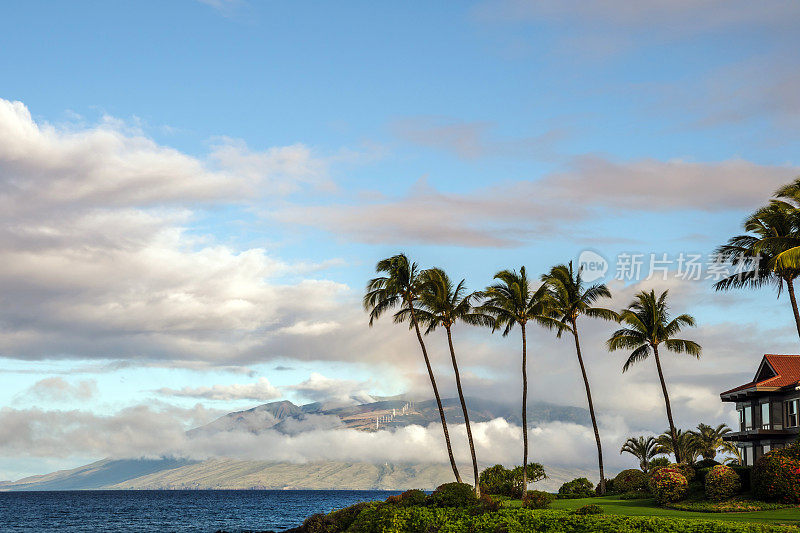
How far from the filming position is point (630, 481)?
57.8 meters

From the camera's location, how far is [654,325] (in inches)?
2496

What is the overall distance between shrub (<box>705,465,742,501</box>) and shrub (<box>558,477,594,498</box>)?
20505mm

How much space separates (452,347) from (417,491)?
19362mm

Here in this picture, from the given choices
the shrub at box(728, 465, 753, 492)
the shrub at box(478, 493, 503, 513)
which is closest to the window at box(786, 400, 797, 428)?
the shrub at box(728, 465, 753, 492)

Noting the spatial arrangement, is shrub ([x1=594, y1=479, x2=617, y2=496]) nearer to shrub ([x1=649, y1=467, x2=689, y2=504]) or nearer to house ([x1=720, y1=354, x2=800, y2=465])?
house ([x1=720, y1=354, x2=800, y2=465])

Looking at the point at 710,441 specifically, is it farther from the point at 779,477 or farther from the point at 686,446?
the point at 779,477

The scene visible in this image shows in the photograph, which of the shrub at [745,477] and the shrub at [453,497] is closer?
the shrub at [453,497]

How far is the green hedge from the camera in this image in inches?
1125

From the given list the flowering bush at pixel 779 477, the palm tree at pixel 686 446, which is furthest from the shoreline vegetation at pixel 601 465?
the palm tree at pixel 686 446

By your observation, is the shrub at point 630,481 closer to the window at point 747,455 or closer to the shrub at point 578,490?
the shrub at point 578,490

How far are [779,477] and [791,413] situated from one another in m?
23.8

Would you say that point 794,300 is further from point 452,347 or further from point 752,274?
point 452,347

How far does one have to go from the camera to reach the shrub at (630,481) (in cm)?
5662

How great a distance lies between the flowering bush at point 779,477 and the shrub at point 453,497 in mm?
14481
